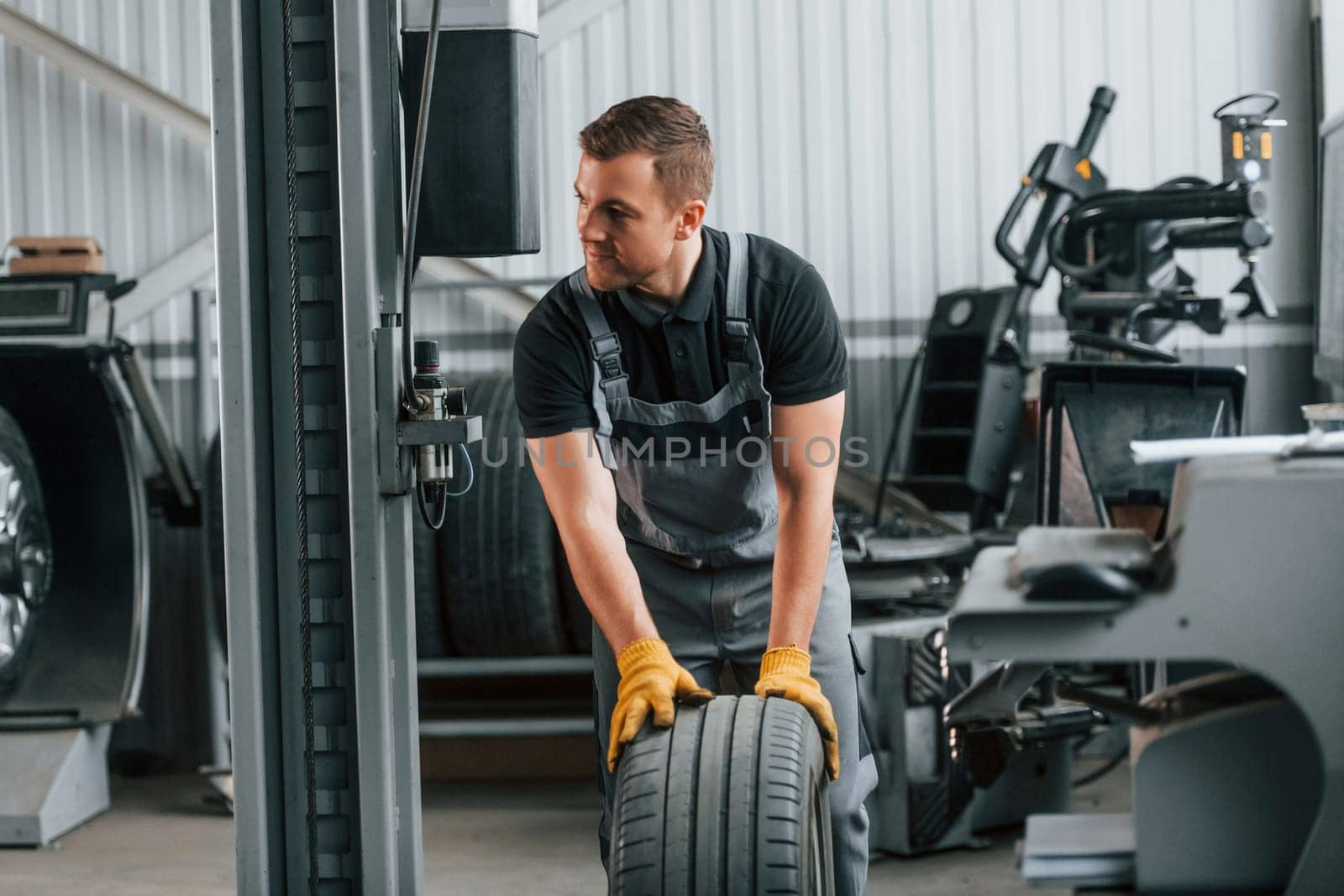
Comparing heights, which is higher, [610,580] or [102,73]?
[102,73]

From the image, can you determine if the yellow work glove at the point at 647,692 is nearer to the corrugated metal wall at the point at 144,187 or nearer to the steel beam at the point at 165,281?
the corrugated metal wall at the point at 144,187

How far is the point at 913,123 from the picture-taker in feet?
→ 14.5

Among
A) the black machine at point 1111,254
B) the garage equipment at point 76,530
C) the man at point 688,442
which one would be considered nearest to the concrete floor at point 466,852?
the garage equipment at point 76,530

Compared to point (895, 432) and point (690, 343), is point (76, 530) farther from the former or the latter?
point (690, 343)

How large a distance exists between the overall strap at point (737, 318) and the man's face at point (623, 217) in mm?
136

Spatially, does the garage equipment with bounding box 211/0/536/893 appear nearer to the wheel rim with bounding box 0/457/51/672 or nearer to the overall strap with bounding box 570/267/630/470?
the overall strap with bounding box 570/267/630/470

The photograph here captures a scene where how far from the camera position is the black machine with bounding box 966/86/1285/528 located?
10.8ft

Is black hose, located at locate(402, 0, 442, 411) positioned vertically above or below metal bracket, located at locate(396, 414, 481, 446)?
above

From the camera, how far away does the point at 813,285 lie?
1954 millimetres

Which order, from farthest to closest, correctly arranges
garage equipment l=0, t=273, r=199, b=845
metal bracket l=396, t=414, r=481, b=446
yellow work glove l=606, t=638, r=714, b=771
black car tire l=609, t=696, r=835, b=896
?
1. garage equipment l=0, t=273, r=199, b=845
2. metal bracket l=396, t=414, r=481, b=446
3. yellow work glove l=606, t=638, r=714, b=771
4. black car tire l=609, t=696, r=835, b=896

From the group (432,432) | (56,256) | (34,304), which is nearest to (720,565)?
(432,432)

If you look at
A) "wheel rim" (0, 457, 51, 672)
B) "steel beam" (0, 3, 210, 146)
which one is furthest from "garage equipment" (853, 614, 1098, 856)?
"steel beam" (0, 3, 210, 146)

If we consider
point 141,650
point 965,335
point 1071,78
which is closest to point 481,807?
point 141,650

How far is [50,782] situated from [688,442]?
2466mm
